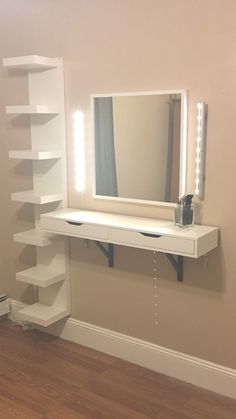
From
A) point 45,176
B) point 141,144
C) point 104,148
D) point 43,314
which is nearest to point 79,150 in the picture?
point 104,148

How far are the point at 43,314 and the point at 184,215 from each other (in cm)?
127

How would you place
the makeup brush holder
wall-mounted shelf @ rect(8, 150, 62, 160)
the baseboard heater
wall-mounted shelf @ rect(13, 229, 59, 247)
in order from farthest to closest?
1. the baseboard heater
2. wall-mounted shelf @ rect(13, 229, 59, 247)
3. wall-mounted shelf @ rect(8, 150, 62, 160)
4. the makeup brush holder

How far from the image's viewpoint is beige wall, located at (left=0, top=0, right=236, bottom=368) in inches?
91.5

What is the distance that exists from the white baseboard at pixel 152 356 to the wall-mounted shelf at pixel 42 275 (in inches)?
13.0

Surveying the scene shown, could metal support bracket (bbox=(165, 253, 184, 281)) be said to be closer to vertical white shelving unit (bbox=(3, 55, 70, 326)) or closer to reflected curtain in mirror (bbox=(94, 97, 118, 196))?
reflected curtain in mirror (bbox=(94, 97, 118, 196))

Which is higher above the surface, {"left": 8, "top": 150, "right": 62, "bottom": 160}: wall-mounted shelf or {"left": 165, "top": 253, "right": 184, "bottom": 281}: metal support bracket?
{"left": 8, "top": 150, "right": 62, "bottom": 160}: wall-mounted shelf

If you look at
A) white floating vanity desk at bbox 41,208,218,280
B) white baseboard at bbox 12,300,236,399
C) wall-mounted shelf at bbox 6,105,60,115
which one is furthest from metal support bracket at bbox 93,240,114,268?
wall-mounted shelf at bbox 6,105,60,115

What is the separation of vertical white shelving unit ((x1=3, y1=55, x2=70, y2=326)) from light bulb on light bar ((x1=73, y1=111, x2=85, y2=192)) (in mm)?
100

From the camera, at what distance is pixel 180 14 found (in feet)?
7.75

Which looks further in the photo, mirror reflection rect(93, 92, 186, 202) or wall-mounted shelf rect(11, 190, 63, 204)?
wall-mounted shelf rect(11, 190, 63, 204)

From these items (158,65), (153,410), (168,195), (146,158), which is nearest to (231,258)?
(168,195)

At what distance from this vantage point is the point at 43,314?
308cm

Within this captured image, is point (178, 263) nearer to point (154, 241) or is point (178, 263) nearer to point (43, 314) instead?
point (154, 241)

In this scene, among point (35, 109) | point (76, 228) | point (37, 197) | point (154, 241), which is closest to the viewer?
point (154, 241)
